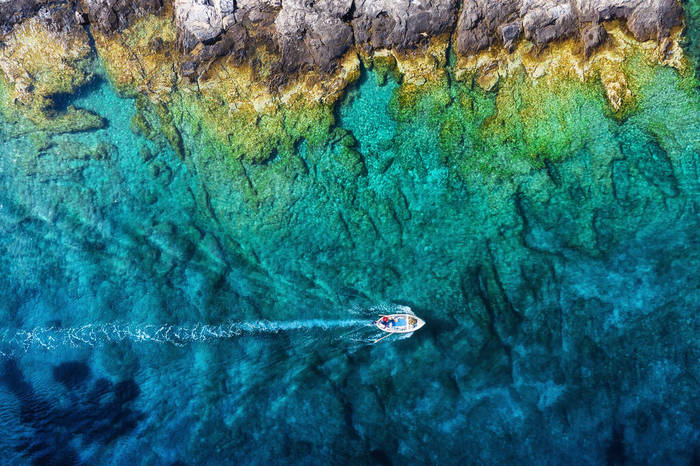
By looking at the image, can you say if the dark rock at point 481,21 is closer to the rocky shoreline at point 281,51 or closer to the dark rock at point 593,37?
the rocky shoreline at point 281,51

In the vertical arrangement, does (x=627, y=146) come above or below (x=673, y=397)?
above

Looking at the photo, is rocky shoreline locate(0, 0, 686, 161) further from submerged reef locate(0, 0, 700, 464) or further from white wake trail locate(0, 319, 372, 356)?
white wake trail locate(0, 319, 372, 356)

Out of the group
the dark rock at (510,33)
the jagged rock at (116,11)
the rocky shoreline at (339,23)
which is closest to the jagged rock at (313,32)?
the rocky shoreline at (339,23)

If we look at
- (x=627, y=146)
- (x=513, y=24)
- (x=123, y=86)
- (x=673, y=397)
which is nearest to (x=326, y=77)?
(x=513, y=24)

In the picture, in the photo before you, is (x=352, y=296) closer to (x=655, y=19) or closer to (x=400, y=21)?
(x=400, y=21)

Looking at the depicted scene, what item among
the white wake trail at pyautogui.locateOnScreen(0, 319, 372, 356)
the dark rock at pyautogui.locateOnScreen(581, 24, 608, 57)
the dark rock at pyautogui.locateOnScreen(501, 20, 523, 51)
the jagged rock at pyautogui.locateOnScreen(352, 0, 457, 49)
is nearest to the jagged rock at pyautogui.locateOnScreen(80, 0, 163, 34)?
the jagged rock at pyautogui.locateOnScreen(352, 0, 457, 49)

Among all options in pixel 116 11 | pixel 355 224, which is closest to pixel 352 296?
pixel 355 224

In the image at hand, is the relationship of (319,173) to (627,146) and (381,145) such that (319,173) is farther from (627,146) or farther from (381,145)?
(627,146)
